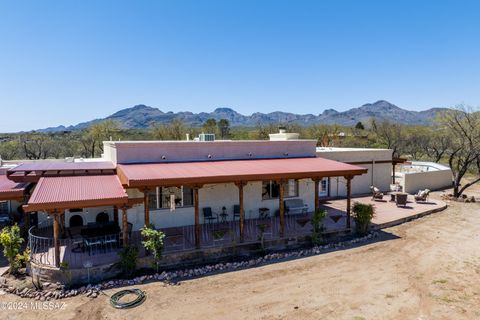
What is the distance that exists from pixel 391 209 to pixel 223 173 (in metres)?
12.2

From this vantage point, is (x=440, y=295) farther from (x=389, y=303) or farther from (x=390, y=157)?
(x=390, y=157)

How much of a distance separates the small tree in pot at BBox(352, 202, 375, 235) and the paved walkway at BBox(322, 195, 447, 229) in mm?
1314

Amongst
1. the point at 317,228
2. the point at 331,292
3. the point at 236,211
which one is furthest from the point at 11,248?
the point at 317,228

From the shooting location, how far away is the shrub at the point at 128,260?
11.0 metres

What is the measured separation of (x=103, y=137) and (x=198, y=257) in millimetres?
38456

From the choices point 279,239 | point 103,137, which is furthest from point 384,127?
point 279,239

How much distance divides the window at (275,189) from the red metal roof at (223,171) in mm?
1328

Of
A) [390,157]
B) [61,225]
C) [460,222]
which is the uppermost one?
[390,157]

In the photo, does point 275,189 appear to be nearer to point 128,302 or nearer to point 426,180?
point 128,302

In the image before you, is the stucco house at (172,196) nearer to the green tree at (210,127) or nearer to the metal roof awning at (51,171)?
the metal roof awning at (51,171)

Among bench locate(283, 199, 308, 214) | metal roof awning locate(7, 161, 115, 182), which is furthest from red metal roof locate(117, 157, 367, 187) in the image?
bench locate(283, 199, 308, 214)

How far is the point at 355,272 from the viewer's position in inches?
459

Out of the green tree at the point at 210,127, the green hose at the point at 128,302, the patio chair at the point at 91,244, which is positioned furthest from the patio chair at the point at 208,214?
the green tree at the point at 210,127

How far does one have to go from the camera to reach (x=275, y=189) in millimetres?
17625
